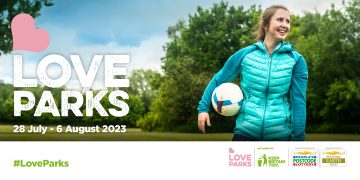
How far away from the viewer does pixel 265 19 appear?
658 cm

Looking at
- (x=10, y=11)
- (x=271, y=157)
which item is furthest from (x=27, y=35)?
(x=271, y=157)

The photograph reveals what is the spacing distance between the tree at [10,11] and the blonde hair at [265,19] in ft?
7.23

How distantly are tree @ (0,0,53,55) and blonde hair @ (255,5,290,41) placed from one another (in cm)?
220

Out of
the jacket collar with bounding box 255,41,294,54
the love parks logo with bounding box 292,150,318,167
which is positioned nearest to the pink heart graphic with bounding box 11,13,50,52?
the jacket collar with bounding box 255,41,294,54

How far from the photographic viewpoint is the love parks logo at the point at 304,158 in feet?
22.3

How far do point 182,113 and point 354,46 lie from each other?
216 centimetres

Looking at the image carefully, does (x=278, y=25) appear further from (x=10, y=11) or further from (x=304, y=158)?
(x=10, y=11)

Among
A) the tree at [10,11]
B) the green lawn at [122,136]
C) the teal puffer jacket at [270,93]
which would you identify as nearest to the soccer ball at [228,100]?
the teal puffer jacket at [270,93]

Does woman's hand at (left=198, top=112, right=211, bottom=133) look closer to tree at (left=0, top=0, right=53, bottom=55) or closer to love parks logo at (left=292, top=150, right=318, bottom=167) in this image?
love parks logo at (left=292, top=150, right=318, bottom=167)

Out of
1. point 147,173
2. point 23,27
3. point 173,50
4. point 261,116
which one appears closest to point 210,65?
point 173,50

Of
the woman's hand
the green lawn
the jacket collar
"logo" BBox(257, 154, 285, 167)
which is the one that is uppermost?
the jacket collar

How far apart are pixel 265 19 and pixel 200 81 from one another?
3.14ft

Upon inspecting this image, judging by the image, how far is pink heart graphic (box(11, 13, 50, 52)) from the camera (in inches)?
263

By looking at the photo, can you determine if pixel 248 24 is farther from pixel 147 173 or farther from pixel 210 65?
pixel 147 173
